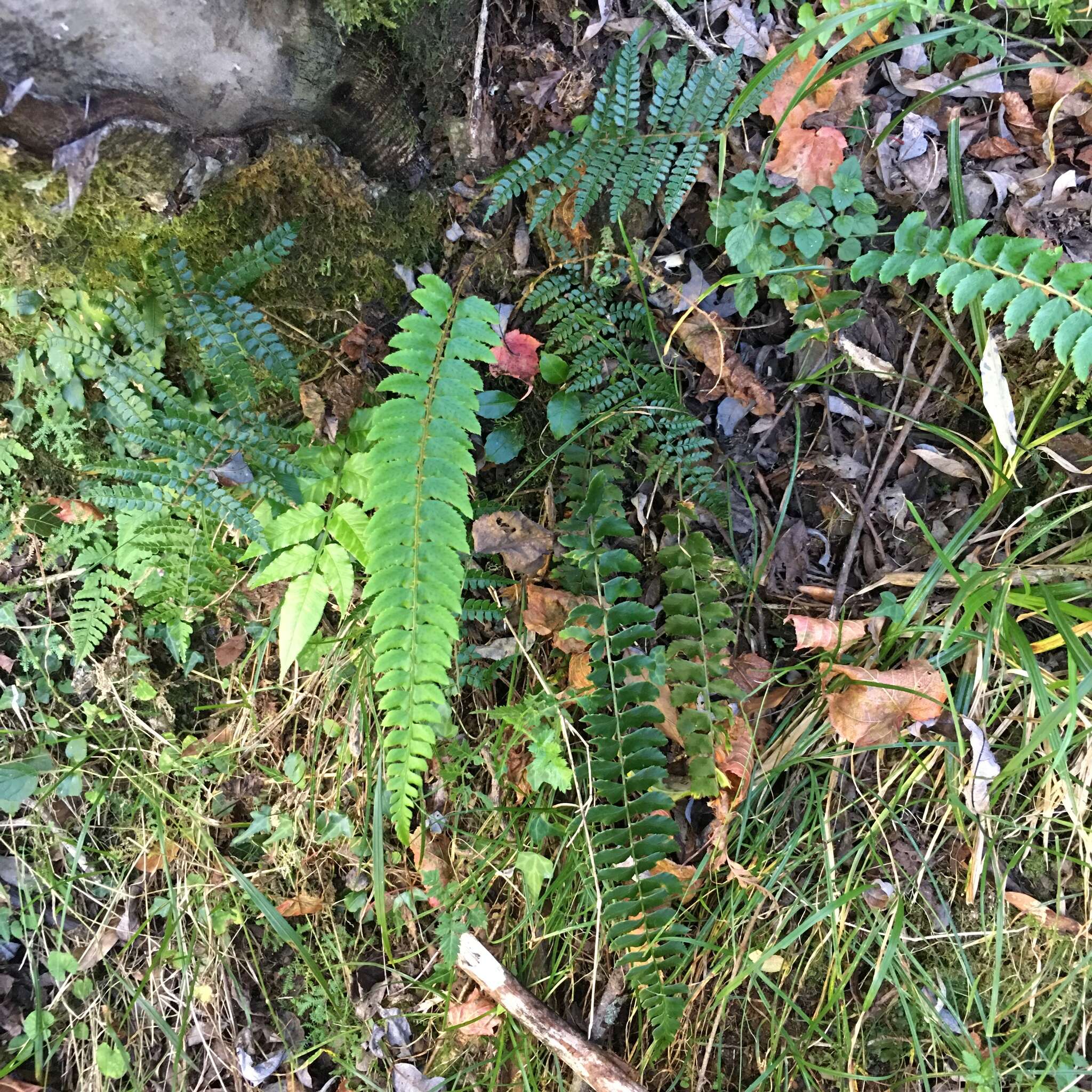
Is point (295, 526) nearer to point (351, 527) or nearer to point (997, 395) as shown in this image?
point (351, 527)

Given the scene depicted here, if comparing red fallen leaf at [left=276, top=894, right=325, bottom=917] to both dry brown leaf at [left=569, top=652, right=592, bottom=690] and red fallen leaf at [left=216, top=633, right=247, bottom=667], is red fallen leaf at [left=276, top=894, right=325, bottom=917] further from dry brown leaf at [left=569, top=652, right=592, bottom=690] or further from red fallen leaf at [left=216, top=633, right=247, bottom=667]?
Result: dry brown leaf at [left=569, top=652, right=592, bottom=690]

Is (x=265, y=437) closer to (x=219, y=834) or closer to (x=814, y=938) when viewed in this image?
(x=219, y=834)

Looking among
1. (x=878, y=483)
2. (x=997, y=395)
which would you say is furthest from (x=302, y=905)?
(x=997, y=395)

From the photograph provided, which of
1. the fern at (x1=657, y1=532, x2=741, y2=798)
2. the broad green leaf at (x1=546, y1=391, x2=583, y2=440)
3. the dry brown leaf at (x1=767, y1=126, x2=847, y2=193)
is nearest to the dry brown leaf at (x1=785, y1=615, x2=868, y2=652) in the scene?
the fern at (x1=657, y1=532, x2=741, y2=798)

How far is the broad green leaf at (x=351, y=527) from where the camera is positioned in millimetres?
2443

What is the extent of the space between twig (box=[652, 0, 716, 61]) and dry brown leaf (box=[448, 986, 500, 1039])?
11.3ft

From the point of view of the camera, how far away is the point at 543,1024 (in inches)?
105

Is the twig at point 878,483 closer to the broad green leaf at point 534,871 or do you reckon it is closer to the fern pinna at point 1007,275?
the fern pinna at point 1007,275

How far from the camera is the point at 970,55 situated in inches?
97.3

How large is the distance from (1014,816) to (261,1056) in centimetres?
306

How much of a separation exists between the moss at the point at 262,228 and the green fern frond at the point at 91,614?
0.89 meters

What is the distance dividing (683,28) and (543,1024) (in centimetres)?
349

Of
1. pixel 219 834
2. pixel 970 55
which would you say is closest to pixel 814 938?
pixel 219 834

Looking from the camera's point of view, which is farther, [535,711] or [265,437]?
[535,711]
